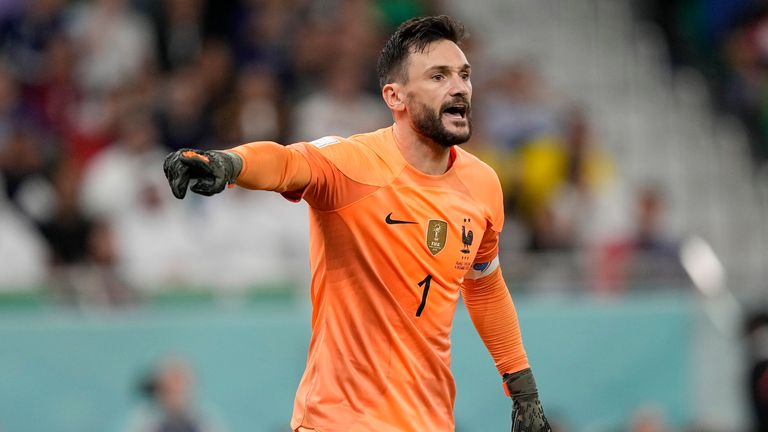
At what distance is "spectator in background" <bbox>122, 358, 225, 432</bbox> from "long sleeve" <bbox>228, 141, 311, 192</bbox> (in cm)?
558

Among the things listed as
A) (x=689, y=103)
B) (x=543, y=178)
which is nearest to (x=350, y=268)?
(x=543, y=178)

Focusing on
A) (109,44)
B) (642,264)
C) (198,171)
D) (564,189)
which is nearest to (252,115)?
(109,44)

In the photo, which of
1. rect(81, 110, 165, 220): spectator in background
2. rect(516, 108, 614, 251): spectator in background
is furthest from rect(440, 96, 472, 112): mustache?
rect(81, 110, 165, 220): spectator in background

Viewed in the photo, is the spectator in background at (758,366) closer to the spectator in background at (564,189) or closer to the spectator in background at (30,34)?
the spectator in background at (564,189)

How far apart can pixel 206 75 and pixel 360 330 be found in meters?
7.37

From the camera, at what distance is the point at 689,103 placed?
14602 mm

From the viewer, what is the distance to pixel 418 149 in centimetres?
575

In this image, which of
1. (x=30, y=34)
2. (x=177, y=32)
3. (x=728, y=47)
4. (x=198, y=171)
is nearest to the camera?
(x=198, y=171)

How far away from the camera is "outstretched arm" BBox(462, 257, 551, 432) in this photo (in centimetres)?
620

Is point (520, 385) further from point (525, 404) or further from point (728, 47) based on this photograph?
point (728, 47)

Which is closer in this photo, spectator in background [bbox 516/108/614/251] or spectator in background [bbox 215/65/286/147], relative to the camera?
spectator in background [bbox 516/108/614/251]

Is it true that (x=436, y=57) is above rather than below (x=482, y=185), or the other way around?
above

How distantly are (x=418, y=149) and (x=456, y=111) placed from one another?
234 millimetres

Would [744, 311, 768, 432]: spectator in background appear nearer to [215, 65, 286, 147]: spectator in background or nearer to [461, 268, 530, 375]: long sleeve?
[215, 65, 286, 147]: spectator in background
